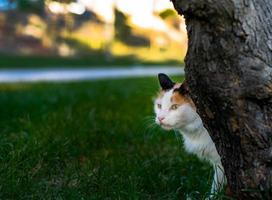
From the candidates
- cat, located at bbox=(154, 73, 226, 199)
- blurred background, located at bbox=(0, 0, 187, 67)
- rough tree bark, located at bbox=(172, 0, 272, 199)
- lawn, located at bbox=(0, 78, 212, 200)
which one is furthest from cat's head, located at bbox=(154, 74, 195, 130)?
blurred background, located at bbox=(0, 0, 187, 67)

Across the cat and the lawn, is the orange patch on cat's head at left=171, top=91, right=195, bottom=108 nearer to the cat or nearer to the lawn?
the cat

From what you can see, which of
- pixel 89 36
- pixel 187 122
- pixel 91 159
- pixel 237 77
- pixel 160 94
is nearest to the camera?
pixel 237 77

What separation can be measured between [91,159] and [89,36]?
28.6 m

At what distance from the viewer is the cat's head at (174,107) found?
12.1ft

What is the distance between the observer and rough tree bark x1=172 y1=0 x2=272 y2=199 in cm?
258

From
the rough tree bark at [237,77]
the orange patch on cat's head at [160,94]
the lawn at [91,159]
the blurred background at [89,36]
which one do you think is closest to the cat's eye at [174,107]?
the orange patch on cat's head at [160,94]

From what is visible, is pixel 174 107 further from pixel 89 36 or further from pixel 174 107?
pixel 89 36

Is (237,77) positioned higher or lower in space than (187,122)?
higher

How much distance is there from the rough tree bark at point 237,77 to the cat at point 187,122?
59 centimetres

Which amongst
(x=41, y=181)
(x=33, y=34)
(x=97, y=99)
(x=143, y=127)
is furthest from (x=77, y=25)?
(x=41, y=181)

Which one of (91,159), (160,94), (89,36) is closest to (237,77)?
(160,94)

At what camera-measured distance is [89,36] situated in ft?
106

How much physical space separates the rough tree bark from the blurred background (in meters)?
21.5

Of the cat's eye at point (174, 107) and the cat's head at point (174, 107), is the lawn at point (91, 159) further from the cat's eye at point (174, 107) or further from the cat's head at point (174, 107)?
the cat's eye at point (174, 107)
